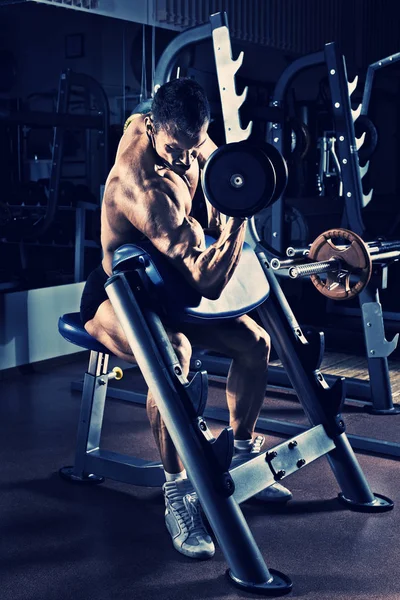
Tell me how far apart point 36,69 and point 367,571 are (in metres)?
3.09

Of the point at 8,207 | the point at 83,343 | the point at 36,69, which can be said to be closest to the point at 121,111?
the point at 36,69

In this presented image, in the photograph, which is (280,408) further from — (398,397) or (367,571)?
(367,571)

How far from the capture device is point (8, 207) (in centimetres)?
401

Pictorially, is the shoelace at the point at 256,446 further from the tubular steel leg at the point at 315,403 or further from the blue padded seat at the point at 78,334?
the blue padded seat at the point at 78,334

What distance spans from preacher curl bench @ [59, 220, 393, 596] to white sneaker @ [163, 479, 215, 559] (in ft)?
0.41

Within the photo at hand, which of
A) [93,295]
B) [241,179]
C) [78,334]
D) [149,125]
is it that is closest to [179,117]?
[149,125]

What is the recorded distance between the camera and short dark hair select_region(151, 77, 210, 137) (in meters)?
2.06

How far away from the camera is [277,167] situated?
75.3 inches

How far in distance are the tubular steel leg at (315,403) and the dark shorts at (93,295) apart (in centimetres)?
50

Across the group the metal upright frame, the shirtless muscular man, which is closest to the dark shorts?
the shirtless muscular man

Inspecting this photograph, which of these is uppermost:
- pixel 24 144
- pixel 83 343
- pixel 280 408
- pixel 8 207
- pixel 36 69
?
pixel 36 69

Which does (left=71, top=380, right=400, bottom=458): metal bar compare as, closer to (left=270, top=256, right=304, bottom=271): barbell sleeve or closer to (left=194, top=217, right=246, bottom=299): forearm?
(left=270, top=256, right=304, bottom=271): barbell sleeve

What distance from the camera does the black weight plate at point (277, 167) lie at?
6.23 ft

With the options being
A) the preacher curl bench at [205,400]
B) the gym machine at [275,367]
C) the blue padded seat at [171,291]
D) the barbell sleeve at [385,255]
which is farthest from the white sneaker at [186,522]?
the barbell sleeve at [385,255]
